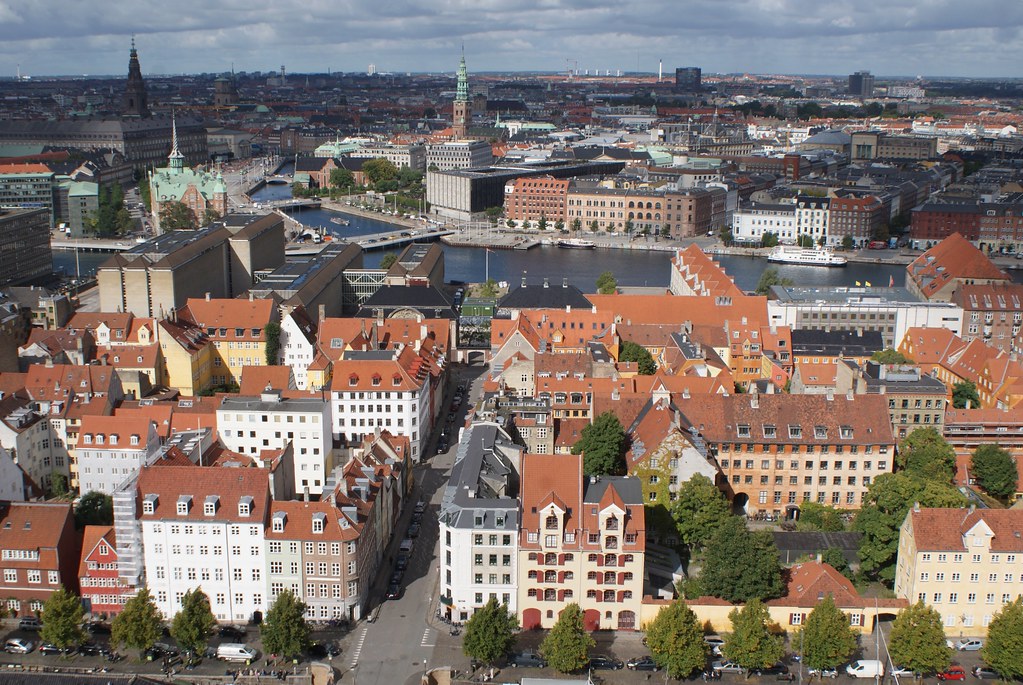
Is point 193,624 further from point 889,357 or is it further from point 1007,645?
point 889,357

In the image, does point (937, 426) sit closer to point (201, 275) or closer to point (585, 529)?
point (585, 529)

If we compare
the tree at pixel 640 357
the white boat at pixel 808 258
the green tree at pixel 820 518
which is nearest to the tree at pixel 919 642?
the green tree at pixel 820 518

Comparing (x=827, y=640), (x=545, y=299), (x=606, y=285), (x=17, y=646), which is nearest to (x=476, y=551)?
(x=827, y=640)

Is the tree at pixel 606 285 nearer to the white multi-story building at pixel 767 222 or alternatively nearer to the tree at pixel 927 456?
the white multi-story building at pixel 767 222

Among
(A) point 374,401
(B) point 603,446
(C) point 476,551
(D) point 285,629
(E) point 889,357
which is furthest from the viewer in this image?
(E) point 889,357

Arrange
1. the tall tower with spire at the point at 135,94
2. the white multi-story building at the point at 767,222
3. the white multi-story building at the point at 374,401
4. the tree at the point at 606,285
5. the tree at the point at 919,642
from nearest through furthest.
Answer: the tree at the point at 919,642 → the white multi-story building at the point at 374,401 → the tree at the point at 606,285 → the white multi-story building at the point at 767,222 → the tall tower with spire at the point at 135,94

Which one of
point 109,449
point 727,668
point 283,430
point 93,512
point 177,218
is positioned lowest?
point 727,668
